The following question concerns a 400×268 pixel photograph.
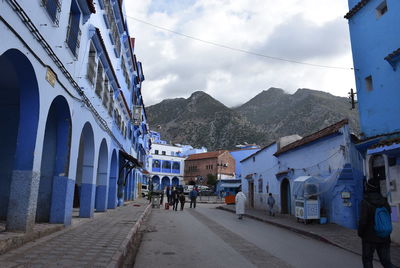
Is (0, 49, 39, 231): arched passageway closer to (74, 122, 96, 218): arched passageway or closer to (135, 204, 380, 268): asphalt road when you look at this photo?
(135, 204, 380, 268): asphalt road

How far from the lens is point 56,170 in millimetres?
9570

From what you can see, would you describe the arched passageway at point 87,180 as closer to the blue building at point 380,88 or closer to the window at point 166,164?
the blue building at point 380,88

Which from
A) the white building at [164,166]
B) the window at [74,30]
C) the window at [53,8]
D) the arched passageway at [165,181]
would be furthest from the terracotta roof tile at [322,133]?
the arched passageway at [165,181]

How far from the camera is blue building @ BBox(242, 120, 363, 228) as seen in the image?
522 inches

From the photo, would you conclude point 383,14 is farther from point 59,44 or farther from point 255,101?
point 255,101

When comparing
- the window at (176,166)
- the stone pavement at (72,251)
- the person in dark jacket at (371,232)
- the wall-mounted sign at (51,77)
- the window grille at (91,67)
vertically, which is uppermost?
the window at (176,166)

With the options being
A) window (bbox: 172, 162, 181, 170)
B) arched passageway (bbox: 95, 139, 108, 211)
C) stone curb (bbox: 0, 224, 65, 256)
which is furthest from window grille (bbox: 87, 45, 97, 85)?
window (bbox: 172, 162, 181, 170)

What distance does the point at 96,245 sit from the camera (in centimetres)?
714

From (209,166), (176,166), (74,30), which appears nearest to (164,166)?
(176,166)

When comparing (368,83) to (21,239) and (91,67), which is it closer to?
(91,67)

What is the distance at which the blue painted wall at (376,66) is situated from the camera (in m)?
10.9

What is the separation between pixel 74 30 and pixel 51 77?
9.17ft

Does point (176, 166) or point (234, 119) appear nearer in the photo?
point (176, 166)

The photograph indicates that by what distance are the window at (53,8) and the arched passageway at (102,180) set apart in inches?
330
